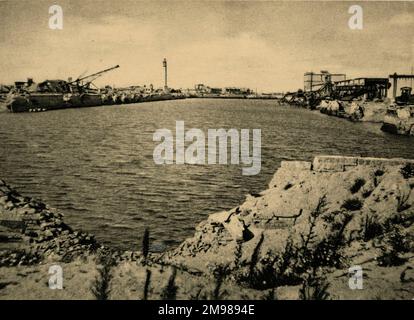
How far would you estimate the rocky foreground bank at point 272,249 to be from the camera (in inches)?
239

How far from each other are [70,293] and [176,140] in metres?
28.9

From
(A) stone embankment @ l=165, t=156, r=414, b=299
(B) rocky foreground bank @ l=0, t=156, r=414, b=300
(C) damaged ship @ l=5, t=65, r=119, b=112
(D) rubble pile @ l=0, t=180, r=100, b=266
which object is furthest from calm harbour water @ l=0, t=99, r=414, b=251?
(C) damaged ship @ l=5, t=65, r=119, b=112

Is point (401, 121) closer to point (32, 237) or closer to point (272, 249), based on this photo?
point (272, 249)

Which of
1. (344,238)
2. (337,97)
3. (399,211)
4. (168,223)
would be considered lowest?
(168,223)

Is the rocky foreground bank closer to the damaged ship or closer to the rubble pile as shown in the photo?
the rubble pile

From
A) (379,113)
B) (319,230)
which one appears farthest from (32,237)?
(379,113)

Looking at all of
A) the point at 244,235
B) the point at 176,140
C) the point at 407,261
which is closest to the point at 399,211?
the point at 407,261

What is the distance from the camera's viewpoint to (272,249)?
863 centimetres

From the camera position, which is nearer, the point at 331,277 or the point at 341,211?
the point at 331,277

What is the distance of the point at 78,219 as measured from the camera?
12609 mm

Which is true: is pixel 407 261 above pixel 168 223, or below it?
above

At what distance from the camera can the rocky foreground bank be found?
607 centimetres

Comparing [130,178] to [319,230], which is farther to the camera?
[130,178]

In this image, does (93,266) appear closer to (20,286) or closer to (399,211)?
(20,286)
